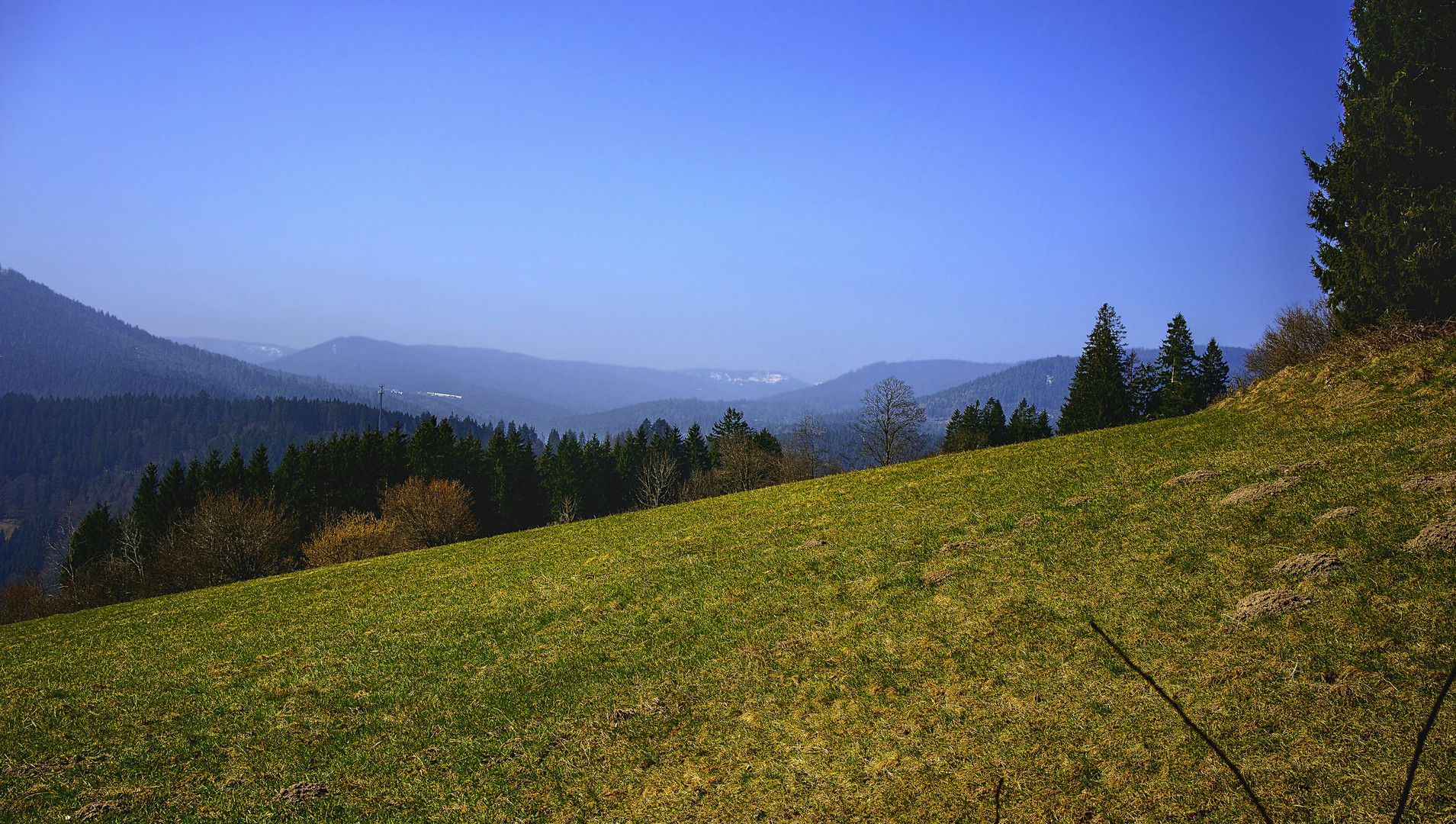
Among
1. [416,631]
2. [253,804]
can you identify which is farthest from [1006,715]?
[416,631]

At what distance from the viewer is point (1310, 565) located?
952 centimetres

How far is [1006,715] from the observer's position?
7.91 metres

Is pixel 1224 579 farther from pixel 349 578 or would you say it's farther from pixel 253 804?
pixel 349 578

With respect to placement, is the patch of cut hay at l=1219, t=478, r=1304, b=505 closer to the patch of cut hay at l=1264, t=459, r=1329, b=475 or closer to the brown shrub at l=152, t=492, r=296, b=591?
the patch of cut hay at l=1264, t=459, r=1329, b=475

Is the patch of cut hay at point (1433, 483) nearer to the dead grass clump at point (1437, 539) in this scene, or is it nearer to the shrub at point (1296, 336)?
the dead grass clump at point (1437, 539)

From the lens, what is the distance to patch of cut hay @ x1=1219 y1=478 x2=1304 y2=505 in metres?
12.5

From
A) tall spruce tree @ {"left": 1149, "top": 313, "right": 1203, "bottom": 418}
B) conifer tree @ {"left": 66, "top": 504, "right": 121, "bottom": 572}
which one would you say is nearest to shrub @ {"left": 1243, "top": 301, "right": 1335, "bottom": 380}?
tall spruce tree @ {"left": 1149, "top": 313, "right": 1203, "bottom": 418}

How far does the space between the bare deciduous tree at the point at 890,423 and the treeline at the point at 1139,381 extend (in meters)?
19.3

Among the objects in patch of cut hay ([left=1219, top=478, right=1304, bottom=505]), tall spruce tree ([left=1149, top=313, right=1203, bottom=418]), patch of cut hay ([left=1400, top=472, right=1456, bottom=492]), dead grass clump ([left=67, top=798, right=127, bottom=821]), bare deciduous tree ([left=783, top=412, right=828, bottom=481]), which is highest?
tall spruce tree ([left=1149, top=313, right=1203, bottom=418])

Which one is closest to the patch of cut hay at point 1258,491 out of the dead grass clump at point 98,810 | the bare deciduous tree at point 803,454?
the dead grass clump at point 98,810

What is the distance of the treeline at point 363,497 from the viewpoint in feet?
150

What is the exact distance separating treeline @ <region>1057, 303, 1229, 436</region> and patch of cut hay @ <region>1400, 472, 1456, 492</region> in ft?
184

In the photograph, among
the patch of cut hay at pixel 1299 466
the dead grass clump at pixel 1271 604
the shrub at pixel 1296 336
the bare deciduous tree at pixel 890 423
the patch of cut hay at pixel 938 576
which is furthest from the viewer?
the bare deciduous tree at pixel 890 423

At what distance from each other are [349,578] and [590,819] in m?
15.6
